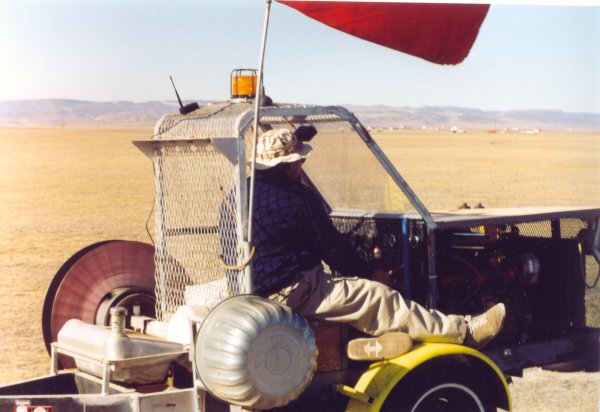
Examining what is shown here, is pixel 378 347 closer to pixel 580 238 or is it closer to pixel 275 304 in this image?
pixel 275 304

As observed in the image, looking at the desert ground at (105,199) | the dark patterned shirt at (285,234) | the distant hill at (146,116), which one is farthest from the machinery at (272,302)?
the distant hill at (146,116)

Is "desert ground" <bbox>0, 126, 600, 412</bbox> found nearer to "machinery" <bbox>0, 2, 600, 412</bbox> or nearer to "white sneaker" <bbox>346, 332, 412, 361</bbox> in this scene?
"machinery" <bbox>0, 2, 600, 412</bbox>

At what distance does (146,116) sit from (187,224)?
151 metres

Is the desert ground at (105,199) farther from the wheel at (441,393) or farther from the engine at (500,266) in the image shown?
the wheel at (441,393)

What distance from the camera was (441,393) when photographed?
5359mm

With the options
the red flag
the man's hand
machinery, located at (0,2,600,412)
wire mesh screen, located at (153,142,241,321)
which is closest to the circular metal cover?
machinery, located at (0,2,600,412)

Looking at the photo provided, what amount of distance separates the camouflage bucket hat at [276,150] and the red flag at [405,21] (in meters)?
0.66

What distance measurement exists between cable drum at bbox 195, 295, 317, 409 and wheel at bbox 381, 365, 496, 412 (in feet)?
2.20

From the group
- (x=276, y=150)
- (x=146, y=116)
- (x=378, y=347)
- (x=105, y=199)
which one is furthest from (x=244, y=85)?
(x=146, y=116)

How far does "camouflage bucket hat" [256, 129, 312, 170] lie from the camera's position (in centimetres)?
530

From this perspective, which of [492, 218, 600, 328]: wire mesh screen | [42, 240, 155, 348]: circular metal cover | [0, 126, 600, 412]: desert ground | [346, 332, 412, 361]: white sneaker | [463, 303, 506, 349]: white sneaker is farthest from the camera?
[0, 126, 600, 412]: desert ground

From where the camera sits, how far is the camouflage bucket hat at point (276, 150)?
5.30 metres

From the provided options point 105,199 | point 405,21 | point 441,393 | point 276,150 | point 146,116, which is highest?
point 146,116

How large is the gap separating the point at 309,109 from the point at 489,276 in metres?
1.69
